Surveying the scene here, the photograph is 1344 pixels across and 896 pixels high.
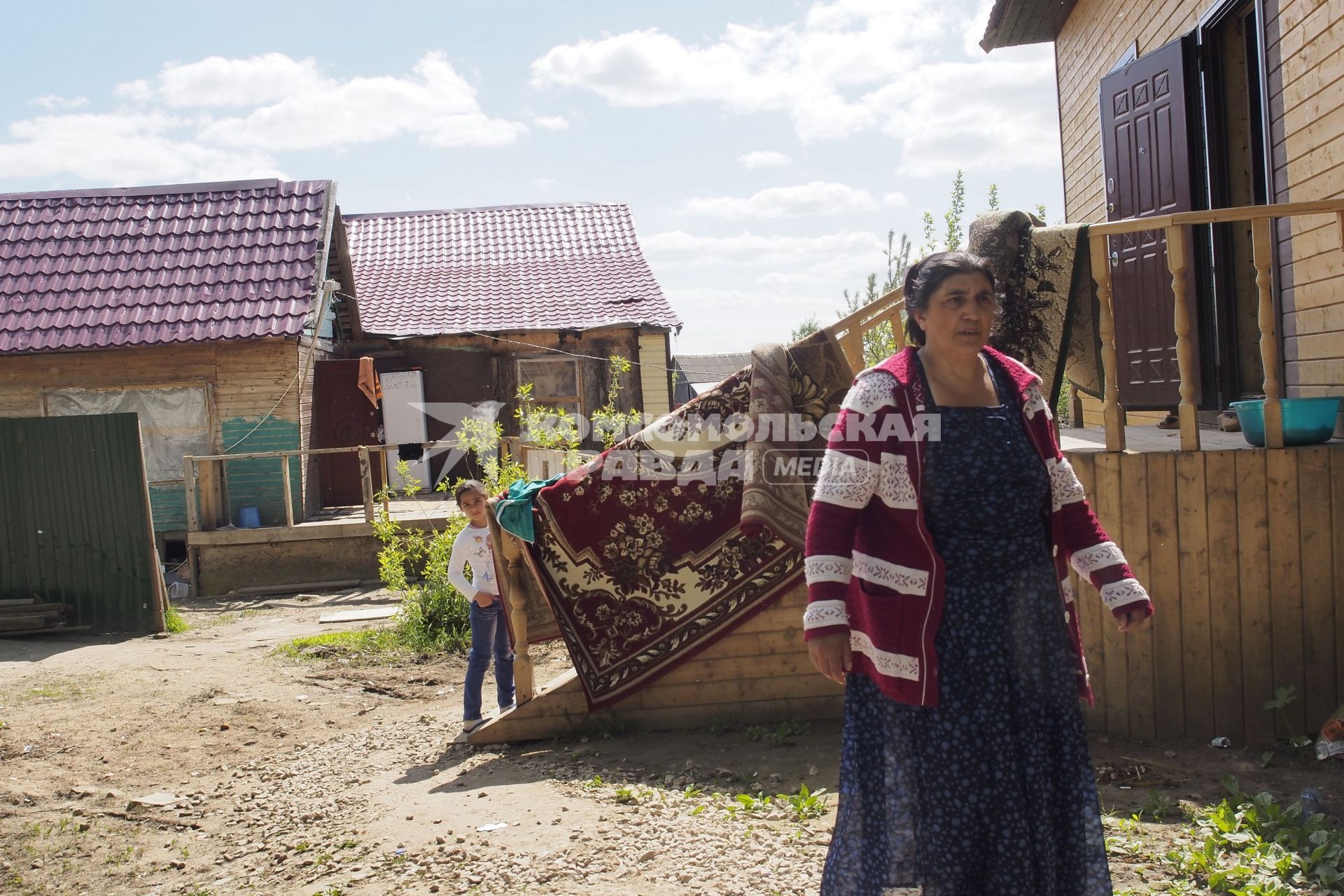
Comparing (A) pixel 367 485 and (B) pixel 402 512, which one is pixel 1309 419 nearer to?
(A) pixel 367 485

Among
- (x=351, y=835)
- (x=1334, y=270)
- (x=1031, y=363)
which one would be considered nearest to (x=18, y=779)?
(x=351, y=835)

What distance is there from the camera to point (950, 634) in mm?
2529

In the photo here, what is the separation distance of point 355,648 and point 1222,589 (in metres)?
5.98

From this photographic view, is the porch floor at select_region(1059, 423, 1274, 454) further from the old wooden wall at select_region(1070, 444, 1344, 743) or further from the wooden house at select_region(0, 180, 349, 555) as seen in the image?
the wooden house at select_region(0, 180, 349, 555)

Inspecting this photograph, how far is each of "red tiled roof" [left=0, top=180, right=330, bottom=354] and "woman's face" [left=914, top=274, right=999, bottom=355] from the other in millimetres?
11172

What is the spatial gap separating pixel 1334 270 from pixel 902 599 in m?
3.86

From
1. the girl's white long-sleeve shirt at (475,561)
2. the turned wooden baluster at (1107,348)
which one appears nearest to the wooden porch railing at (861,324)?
the turned wooden baluster at (1107,348)

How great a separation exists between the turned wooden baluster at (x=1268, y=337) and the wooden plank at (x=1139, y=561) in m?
0.49

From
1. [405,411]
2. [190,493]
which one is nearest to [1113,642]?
[190,493]

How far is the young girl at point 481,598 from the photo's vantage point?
570 centimetres

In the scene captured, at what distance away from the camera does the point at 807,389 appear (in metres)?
4.94

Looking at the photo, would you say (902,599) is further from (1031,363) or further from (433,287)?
(433,287)

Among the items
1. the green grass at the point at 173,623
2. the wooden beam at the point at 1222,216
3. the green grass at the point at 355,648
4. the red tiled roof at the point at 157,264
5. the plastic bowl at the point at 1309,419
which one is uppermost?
the red tiled roof at the point at 157,264

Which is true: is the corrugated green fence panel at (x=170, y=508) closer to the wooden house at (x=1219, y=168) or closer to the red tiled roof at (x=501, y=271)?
the red tiled roof at (x=501, y=271)
